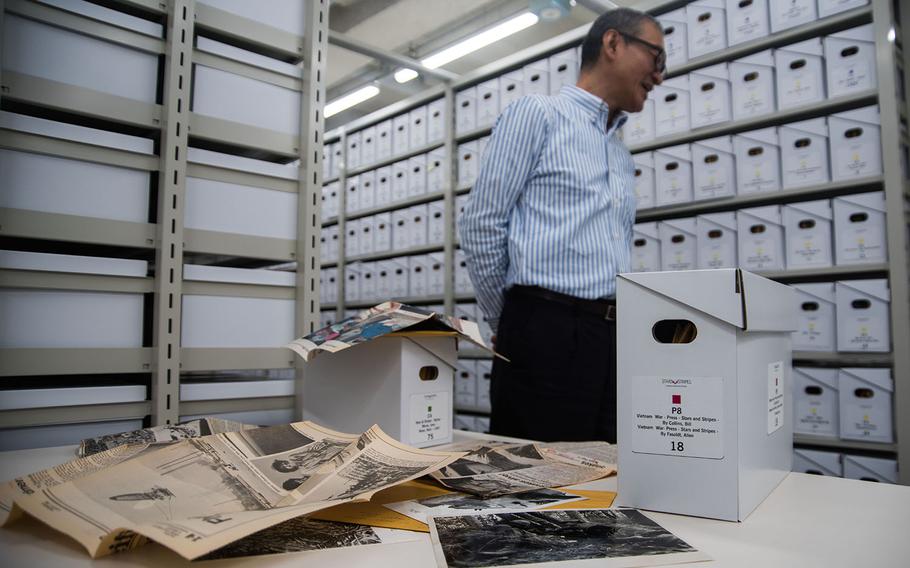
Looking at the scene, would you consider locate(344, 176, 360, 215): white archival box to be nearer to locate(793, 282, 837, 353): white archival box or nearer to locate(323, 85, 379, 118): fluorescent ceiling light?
locate(323, 85, 379, 118): fluorescent ceiling light

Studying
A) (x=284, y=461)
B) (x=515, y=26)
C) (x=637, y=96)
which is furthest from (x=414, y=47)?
(x=284, y=461)

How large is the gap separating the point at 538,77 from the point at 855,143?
123cm

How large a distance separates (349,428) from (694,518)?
509mm

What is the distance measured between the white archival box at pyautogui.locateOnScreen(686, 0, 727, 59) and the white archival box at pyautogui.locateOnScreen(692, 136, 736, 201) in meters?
0.33

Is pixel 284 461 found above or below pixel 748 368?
below

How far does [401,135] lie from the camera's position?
3.21 metres

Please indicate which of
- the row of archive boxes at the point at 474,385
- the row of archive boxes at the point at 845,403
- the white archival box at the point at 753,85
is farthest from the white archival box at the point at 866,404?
the row of archive boxes at the point at 474,385

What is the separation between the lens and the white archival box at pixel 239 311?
Result: 102 cm

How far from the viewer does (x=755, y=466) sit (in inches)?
Answer: 21.4

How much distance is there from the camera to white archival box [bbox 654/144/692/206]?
2.14 meters

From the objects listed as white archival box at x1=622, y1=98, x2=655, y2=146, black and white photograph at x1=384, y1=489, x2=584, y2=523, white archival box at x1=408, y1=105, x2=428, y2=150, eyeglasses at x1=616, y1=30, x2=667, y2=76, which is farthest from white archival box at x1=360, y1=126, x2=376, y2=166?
black and white photograph at x1=384, y1=489, x2=584, y2=523

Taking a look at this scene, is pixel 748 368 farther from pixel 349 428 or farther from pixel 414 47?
pixel 414 47

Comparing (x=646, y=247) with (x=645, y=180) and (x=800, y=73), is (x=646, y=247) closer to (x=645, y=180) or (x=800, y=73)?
(x=645, y=180)

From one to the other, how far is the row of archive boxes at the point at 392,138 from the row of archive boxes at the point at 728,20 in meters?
1.17
